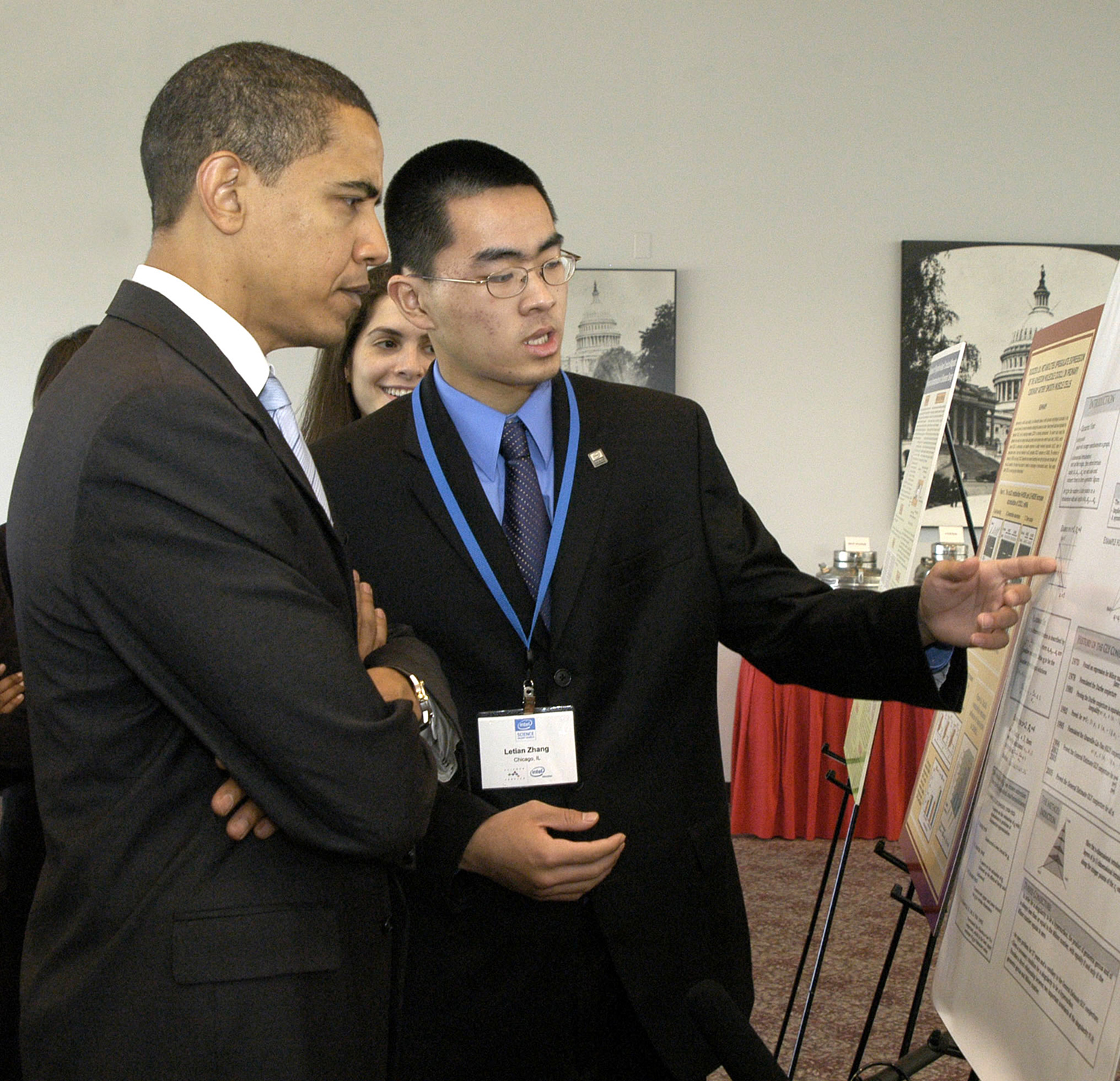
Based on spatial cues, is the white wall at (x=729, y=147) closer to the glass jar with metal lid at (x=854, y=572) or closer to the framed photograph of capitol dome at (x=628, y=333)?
the framed photograph of capitol dome at (x=628, y=333)

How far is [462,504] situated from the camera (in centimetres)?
170

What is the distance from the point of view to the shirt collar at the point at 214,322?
116 cm

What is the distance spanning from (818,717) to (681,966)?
297cm

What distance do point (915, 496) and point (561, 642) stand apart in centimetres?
95

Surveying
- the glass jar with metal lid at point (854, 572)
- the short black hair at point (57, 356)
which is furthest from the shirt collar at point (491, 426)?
the glass jar with metal lid at point (854, 572)

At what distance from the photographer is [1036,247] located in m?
5.70

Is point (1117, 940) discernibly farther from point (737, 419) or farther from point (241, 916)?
point (737, 419)

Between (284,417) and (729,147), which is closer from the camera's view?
(284,417)

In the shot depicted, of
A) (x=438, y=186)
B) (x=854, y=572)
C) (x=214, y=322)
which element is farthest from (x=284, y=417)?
(x=854, y=572)

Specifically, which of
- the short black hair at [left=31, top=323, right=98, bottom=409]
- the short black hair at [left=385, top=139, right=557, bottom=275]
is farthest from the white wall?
the short black hair at [left=385, top=139, right=557, bottom=275]

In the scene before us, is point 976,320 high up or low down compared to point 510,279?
down

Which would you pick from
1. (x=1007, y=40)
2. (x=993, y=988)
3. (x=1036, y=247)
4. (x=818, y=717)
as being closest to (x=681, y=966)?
(x=993, y=988)

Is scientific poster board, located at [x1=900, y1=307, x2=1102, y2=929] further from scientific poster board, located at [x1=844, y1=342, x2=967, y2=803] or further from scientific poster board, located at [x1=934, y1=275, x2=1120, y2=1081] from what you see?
scientific poster board, located at [x1=844, y1=342, x2=967, y2=803]

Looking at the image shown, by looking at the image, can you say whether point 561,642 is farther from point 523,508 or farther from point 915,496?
point 915,496
